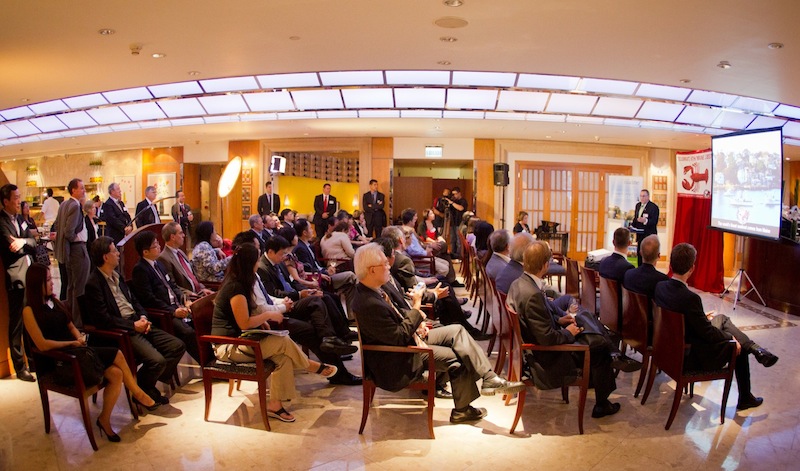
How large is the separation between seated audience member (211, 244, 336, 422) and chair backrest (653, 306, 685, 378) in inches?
97.3

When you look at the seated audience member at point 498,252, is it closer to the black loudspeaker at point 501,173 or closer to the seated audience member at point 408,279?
the seated audience member at point 408,279

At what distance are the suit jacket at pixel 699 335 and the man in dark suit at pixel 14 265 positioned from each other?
499 centimetres

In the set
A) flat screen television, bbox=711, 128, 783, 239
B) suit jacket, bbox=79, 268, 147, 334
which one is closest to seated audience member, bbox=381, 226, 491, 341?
suit jacket, bbox=79, 268, 147, 334

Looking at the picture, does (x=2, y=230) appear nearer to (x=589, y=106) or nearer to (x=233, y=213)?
(x=589, y=106)

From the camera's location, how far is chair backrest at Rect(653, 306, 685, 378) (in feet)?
11.5

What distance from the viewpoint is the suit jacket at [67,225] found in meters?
5.50

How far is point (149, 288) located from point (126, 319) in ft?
1.50

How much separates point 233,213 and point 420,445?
1179 cm

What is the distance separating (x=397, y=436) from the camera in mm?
3477

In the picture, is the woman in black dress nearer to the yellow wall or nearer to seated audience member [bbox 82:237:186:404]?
seated audience member [bbox 82:237:186:404]

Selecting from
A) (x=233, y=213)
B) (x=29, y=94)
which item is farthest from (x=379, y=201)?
(x=29, y=94)

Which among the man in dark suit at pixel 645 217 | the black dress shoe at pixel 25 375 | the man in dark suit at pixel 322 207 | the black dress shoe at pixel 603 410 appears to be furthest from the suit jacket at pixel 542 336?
the man in dark suit at pixel 322 207

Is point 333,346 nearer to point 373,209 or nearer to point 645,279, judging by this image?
point 645,279

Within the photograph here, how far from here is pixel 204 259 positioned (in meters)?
5.26
